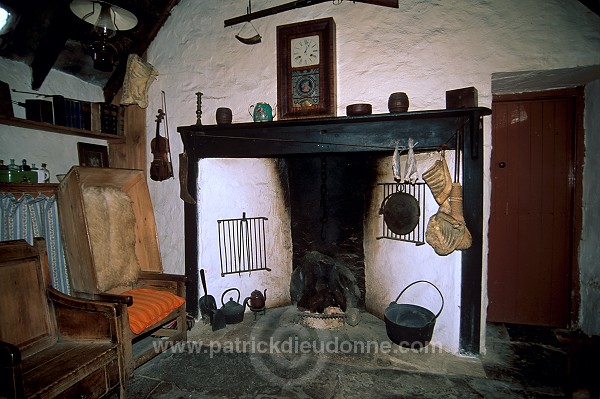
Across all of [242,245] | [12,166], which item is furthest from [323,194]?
[12,166]

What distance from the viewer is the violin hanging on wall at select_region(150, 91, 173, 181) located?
131 inches

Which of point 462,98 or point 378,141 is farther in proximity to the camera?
point 378,141

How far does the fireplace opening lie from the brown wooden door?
1.33 metres

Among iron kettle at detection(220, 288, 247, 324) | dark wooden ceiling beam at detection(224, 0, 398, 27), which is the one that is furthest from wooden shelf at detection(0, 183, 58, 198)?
dark wooden ceiling beam at detection(224, 0, 398, 27)

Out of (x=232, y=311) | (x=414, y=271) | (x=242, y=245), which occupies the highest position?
(x=242, y=245)

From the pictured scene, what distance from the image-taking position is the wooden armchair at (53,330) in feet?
6.00

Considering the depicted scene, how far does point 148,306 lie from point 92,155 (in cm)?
198

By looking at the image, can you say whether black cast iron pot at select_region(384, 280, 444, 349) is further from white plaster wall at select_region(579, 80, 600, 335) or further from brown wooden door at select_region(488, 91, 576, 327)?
white plaster wall at select_region(579, 80, 600, 335)

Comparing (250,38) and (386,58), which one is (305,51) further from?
(386,58)

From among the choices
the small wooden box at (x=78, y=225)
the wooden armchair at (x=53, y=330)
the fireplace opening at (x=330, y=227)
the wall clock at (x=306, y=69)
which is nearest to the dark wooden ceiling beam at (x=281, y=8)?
the wall clock at (x=306, y=69)

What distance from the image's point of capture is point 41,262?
7.27 ft

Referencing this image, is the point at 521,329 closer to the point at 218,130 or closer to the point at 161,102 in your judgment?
the point at 218,130

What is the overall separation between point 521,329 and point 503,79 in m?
2.38

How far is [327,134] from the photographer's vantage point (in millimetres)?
2799
